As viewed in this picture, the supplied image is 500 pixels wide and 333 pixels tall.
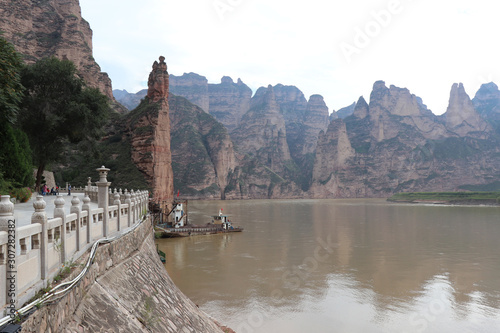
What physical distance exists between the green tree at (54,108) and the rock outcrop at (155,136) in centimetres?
3408

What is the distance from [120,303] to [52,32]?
324 feet

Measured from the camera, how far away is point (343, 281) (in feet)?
83.2

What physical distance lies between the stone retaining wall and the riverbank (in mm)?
125128

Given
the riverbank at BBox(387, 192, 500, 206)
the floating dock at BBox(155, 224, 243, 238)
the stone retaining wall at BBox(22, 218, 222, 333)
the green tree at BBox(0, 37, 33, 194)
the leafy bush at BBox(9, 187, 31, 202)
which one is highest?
the green tree at BBox(0, 37, 33, 194)

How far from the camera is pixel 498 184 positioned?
198625mm

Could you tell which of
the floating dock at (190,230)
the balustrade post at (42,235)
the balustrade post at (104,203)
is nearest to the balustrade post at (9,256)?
the balustrade post at (42,235)

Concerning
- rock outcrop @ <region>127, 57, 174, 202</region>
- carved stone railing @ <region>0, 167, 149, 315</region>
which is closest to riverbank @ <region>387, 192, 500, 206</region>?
rock outcrop @ <region>127, 57, 174, 202</region>

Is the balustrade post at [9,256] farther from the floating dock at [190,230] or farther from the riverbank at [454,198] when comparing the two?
the riverbank at [454,198]

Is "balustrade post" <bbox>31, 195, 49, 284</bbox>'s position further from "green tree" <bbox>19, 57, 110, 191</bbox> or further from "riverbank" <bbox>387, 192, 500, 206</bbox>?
"riverbank" <bbox>387, 192, 500, 206</bbox>

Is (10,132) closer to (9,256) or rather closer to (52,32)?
(9,256)

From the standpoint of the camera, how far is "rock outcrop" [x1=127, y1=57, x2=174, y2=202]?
65.8m

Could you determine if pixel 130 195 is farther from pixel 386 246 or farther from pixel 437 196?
pixel 437 196

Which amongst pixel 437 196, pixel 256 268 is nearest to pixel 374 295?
pixel 256 268

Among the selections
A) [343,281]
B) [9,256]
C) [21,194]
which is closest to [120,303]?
[9,256]
